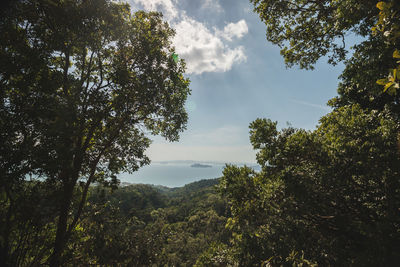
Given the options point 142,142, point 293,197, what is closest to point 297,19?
point 293,197

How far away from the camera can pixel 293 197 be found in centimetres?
621

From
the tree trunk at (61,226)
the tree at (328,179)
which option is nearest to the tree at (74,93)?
the tree trunk at (61,226)

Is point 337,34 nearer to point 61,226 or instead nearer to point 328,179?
point 328,179

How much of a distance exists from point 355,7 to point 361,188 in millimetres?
5755

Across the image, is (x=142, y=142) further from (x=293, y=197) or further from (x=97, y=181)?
(x=293, y=197)

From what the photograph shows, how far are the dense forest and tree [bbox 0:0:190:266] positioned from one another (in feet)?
0.12

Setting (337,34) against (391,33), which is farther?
(337,34)

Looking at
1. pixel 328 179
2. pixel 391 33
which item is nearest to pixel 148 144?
pixel 328 179

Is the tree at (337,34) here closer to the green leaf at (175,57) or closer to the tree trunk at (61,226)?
the green leaf at (175,57)

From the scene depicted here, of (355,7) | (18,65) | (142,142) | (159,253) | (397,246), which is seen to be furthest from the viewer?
(159,253)

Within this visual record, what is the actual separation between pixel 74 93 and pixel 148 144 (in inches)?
167

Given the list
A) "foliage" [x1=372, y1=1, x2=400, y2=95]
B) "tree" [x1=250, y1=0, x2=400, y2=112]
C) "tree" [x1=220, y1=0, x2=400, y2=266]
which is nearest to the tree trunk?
"tree" [x1=220, y1=0, x2=400, y2=266]

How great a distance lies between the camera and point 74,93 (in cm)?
484

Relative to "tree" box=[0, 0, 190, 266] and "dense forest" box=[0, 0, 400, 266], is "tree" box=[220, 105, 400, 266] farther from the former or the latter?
"tree" box=[0, 0, 190, 266]
